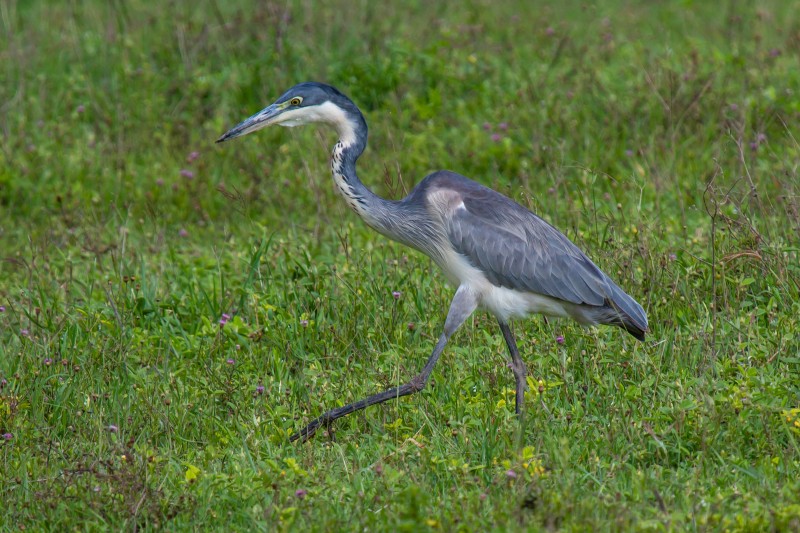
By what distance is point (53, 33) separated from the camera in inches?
392

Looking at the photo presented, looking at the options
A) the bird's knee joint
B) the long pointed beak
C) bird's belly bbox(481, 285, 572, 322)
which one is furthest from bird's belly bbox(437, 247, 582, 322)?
the long pointed beak

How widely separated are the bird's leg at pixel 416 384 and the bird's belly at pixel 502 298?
0.06 m

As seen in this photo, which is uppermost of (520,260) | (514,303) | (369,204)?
(369,204)

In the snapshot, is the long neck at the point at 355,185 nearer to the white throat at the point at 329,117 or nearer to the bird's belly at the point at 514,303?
the white throat at the point at 329,117

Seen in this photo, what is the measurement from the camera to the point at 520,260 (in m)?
5.42

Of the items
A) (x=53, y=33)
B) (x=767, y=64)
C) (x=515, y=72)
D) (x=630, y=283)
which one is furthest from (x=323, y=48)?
(x=630, y=283)

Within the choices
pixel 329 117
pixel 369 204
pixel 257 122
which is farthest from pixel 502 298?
pixel 257 122

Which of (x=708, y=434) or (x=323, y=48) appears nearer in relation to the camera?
(x=708, y=434)

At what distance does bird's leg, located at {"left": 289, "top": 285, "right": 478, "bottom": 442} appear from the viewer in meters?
4.95

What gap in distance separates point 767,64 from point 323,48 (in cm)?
347

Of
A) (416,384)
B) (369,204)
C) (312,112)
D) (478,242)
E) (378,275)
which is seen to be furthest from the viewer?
(378,275)

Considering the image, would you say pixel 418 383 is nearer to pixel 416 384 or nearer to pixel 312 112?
pixel 416 384

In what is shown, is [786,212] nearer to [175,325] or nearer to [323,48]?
[175,325]

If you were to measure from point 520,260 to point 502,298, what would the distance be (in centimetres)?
20
